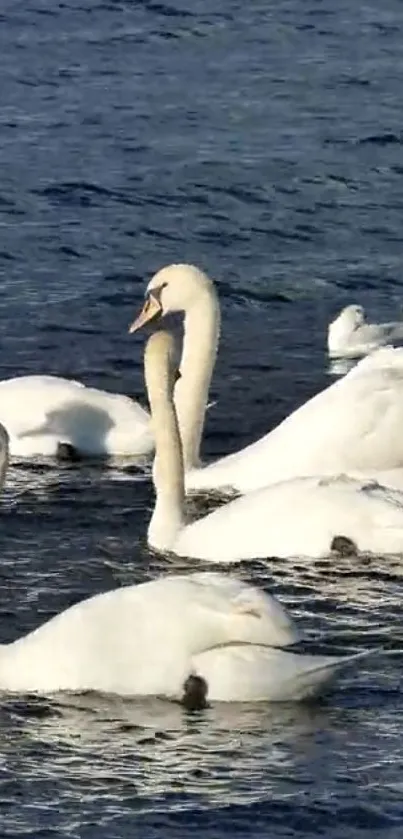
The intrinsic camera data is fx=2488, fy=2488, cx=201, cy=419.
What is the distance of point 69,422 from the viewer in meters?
14.3

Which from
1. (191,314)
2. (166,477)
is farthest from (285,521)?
(191,314)

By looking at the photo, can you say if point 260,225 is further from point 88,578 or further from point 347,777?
point 347,777

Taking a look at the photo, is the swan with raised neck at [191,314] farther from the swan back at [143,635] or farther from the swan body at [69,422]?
the swan back at [143,635]

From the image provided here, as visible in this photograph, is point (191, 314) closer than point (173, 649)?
No

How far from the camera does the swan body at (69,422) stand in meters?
14.3

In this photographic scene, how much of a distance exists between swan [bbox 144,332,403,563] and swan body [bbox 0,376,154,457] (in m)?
1.63

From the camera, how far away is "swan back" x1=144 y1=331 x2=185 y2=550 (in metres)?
12.6

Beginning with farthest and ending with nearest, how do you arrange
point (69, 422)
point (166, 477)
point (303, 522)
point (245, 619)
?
point (69, 422), point (166, 477), point (303, 522), point (245, 619)

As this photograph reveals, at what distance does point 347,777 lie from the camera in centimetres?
930

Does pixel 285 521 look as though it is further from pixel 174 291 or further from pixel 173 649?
pixel 174 291

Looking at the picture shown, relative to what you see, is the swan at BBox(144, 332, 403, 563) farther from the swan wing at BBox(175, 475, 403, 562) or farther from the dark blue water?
the dark blue water

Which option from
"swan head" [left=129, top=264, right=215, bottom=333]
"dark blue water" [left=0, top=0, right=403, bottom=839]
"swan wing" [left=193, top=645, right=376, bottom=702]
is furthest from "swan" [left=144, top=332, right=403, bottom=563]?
"swan wing" [left=193, top=645, right=376, bottom=702]

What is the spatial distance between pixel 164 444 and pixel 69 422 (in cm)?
168

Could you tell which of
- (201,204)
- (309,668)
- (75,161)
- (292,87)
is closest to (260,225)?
(201,204)
